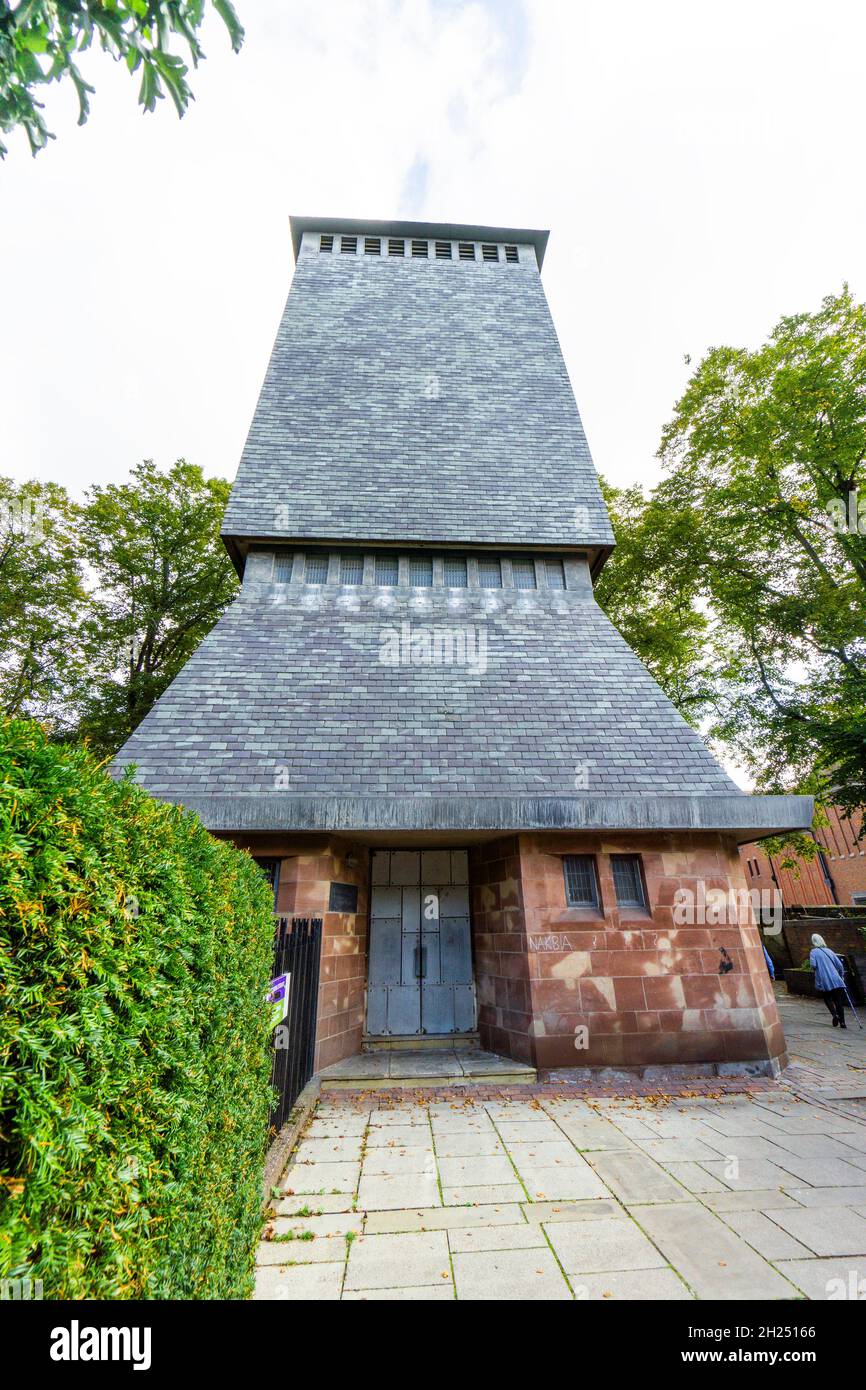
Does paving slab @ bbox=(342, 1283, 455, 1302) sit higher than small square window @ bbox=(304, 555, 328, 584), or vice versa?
small square window @ bbox=(304, 555, 328, 584)

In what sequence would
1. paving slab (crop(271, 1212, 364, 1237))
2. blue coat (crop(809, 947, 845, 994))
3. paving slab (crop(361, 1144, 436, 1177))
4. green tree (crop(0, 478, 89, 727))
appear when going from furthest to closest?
green tree (crop(0, 478, 89, 727))
blue coat (crop(809, 947, 845, 994))
paving slab (crop(361, 1144, 436, 1177))
paving slab (crop(271, 1212, 364, 1237))

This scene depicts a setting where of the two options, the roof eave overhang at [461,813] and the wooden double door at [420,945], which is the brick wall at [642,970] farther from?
the wooden double door at [420,945]

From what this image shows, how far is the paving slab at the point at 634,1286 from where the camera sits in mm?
2742

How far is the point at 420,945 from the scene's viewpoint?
27.7ft

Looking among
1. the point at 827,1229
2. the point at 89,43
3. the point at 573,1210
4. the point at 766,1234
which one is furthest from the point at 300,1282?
the point at 89,43

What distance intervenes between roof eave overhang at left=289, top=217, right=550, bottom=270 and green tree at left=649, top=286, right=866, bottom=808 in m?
6.05

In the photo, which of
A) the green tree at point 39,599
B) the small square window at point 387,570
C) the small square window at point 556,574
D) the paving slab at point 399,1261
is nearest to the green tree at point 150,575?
→ the green tree at point 39,599

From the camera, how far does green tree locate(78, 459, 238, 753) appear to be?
16.9m

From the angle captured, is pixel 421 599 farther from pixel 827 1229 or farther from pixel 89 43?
pixel 827 1229

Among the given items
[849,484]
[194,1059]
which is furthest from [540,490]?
[194,1059]

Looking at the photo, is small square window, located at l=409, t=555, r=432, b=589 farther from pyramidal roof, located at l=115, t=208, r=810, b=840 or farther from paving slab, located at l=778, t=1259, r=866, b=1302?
paving slab, located at l=778, t=1259, r=866, b=1302

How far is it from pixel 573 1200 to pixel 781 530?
15643 millimetres

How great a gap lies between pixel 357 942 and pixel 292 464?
27.6 ft

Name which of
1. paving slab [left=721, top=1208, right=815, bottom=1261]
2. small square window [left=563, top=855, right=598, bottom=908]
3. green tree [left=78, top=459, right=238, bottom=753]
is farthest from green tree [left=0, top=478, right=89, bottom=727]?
paving slab [left=721, top=1208, right=815, bottom=1261]
